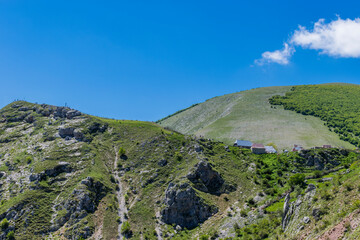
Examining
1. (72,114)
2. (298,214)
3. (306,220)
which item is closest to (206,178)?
(298,214)

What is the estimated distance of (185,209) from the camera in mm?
81500

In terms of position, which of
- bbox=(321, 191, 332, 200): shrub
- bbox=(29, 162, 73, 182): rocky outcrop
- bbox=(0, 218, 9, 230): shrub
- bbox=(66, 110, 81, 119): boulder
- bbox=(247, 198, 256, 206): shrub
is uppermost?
bbox=(66, 110, 81, 119): boulder

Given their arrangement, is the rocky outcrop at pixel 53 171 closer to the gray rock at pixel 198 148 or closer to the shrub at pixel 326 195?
the gray rock at pixel 198 148

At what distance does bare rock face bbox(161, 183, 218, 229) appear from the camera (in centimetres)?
8000

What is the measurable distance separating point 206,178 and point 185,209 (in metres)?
14.7

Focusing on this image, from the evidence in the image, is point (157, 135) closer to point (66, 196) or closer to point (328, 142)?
point (66, 196)

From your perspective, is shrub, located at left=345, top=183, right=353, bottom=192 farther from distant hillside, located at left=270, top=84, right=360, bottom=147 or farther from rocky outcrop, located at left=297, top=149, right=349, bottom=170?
distant hillside, located at left=270, top=84, right=360, bottom=147

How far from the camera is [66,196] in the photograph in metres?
88.4

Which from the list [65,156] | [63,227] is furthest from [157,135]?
[63,227]

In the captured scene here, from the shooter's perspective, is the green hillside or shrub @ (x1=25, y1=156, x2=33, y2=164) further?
shrub @ (x1=25, y1=156, x2=33, y2=164)

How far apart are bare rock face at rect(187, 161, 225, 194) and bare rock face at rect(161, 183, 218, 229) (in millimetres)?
6416

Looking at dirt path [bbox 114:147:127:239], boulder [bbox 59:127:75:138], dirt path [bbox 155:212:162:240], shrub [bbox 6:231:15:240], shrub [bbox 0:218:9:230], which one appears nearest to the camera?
shrub [bbox 6:231:15:240]

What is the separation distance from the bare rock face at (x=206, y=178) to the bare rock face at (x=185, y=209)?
6.42 meters

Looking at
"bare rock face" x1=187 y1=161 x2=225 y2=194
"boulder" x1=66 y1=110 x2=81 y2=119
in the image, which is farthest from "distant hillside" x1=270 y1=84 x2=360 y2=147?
"boulder" x1=66 y1=110 x2=81 y2=119
